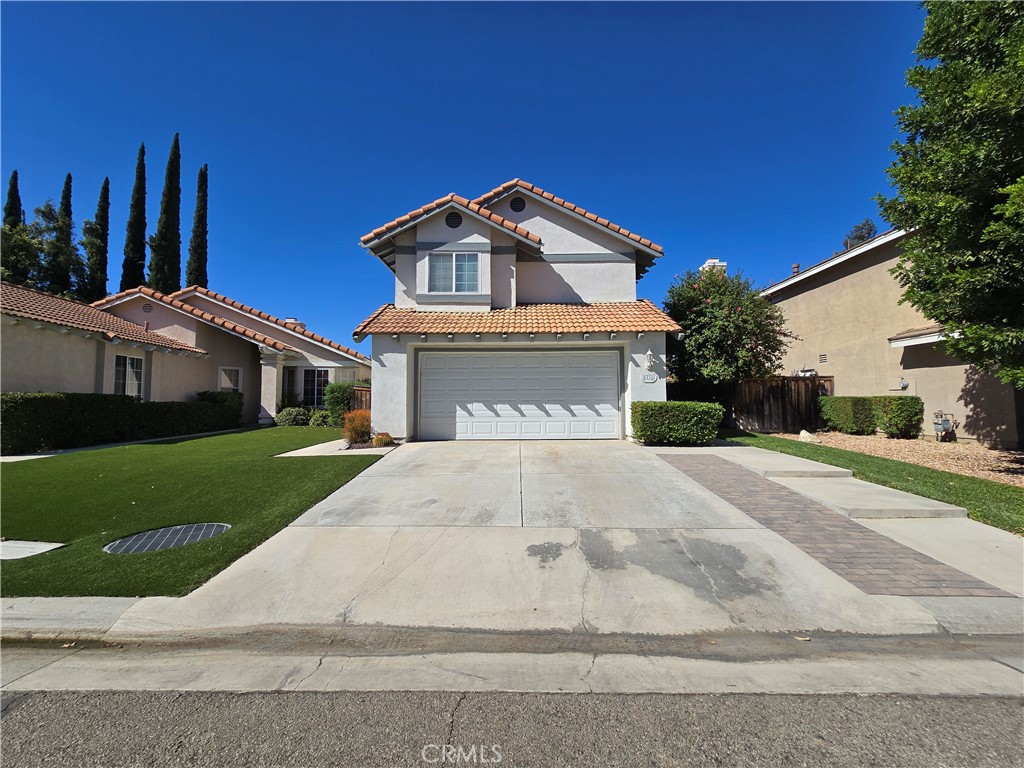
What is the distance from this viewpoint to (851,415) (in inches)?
542

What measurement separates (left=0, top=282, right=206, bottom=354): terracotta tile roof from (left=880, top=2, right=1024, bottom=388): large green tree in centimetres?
1968

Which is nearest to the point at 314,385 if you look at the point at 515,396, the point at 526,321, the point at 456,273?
the point at 456,273

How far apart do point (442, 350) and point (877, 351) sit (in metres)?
14.9

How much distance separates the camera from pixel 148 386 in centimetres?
1466

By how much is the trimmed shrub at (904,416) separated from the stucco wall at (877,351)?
44 cm

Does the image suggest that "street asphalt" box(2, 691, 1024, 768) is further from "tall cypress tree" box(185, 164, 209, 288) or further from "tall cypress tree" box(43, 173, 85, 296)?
"tall cypress tree" box(185, 164, 209, 288)

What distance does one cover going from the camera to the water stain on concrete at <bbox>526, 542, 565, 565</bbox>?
4.50 meters

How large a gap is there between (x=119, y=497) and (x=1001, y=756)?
9.47 metres

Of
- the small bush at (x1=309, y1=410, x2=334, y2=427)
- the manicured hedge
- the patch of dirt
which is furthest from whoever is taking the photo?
the small bush at (x1=309, y1=410, x2=334, y2=427)

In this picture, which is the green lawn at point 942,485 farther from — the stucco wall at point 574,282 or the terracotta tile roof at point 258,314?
the terracotta tile roof at point 258,314

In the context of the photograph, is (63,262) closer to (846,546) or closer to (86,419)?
(86,419)

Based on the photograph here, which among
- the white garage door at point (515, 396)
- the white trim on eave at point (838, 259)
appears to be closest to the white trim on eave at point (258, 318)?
the white garage door at point (515, 396)

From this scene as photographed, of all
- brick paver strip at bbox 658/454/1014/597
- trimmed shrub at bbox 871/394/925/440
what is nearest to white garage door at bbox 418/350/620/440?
brick paver strip at bbox 658/454/1014/597

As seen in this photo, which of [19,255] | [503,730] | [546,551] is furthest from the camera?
[19,255]
